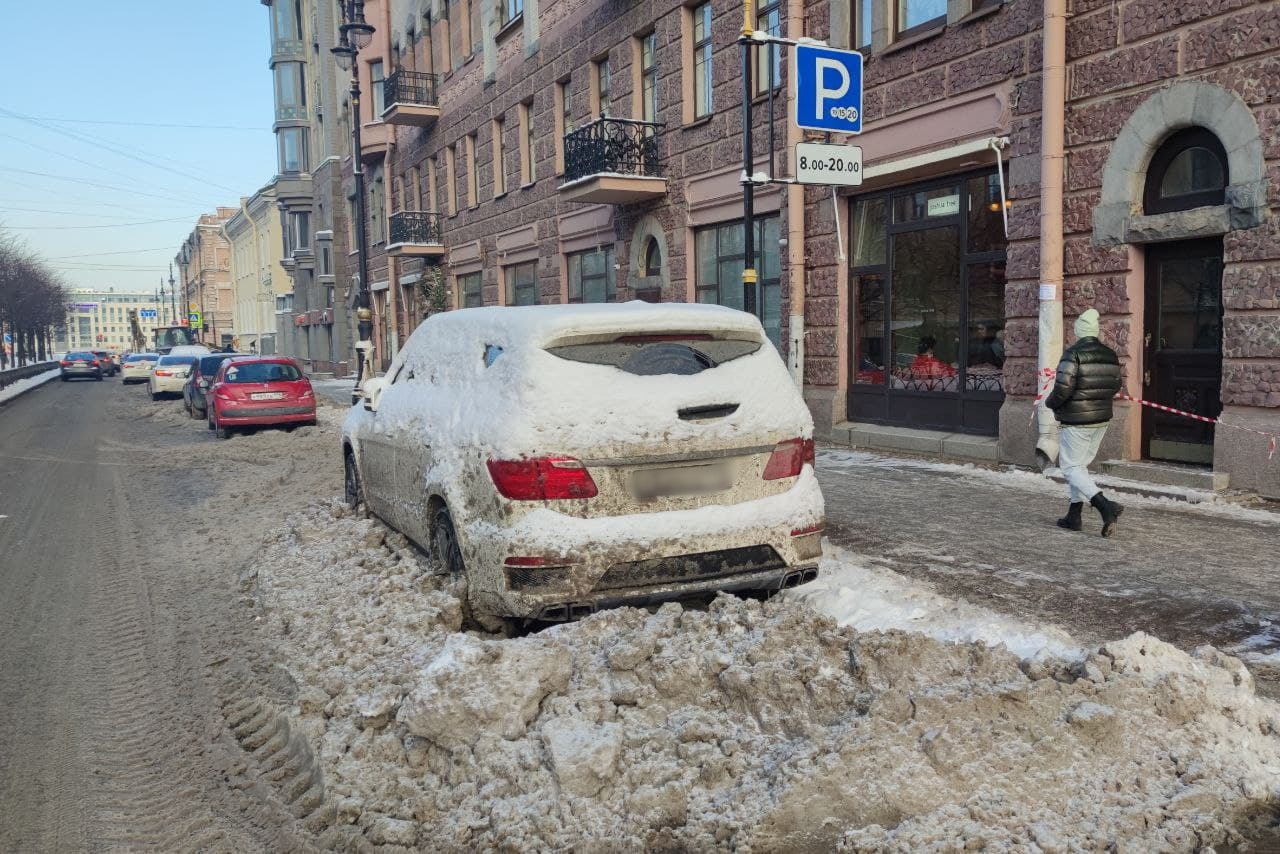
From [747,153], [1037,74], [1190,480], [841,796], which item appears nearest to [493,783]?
[841,796]

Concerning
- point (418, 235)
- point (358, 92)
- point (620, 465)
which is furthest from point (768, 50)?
point (418, 235)

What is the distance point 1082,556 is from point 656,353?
3.77m

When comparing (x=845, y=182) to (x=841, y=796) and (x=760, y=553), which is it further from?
(x=841, y=796)

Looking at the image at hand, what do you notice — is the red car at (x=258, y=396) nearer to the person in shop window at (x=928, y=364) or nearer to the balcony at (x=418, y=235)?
the person in shop window at (x=928, y=364)

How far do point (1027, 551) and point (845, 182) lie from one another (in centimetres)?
529

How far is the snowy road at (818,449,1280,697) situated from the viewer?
5691 millimetres

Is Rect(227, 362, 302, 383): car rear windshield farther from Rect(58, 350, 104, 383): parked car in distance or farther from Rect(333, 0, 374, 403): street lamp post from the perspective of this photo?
Rect(58, 350, 104, 383): parked car in distance

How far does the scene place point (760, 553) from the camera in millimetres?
5469

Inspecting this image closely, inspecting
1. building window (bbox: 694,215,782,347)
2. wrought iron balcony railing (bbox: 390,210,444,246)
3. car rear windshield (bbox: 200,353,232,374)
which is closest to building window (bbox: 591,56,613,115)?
building window (bbox: 694,215,782,347)

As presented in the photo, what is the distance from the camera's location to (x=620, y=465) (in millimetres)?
5133

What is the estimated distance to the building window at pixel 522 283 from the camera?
79.3ft

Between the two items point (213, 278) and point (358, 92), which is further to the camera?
point (213, 278)

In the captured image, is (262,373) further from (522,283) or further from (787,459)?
(787,459)

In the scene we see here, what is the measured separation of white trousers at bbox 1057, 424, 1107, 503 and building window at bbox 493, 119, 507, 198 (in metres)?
19.4
